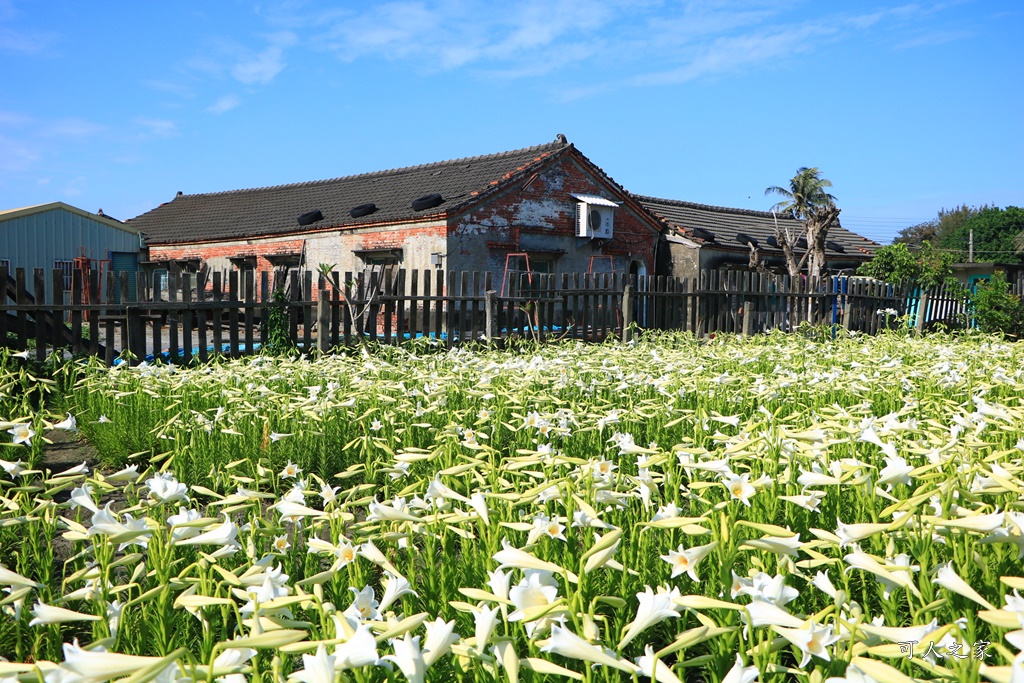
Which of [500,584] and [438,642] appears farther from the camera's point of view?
[500,584]

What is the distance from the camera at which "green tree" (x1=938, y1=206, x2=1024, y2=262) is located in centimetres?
6206

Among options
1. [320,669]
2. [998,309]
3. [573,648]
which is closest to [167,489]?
[320,669]

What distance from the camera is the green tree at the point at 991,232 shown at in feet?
204

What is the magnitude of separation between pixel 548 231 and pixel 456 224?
124 inches

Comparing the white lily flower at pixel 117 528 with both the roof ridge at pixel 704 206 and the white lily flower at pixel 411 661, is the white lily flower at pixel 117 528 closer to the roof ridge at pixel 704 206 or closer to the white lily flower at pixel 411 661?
the white lily flower at pixel 411 661

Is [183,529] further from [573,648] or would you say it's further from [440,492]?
[573,648]

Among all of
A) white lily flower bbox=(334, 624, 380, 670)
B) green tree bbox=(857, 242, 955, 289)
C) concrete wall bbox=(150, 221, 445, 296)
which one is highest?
concrete wall bbox=(150, 221, 445, 296)

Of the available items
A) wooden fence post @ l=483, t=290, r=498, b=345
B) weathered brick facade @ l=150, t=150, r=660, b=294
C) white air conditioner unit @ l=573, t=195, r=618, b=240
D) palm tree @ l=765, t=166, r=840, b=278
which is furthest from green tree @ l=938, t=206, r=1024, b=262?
wooden fence post @ l=483, t=290, r=498, b=345

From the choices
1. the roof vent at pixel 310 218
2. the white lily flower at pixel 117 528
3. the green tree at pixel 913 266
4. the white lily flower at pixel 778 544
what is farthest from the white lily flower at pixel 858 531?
the roof vent at pixel 310 218

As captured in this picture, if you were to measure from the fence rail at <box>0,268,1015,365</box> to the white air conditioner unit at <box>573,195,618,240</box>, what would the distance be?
595 cm

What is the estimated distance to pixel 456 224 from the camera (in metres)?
18.2

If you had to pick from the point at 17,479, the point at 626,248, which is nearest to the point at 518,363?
the point at 17,479

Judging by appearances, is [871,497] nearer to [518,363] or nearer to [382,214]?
[518,363]

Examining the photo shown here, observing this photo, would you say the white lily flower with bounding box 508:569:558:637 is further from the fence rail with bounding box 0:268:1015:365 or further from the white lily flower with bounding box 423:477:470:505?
the fence rail with bounding box 0:268:1015:365
